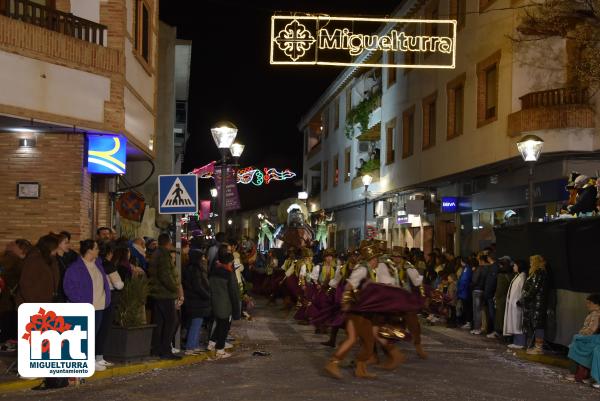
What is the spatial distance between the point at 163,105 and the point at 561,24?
1898cm

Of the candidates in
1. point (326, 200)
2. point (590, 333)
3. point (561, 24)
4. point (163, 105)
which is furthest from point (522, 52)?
point (326, 200)

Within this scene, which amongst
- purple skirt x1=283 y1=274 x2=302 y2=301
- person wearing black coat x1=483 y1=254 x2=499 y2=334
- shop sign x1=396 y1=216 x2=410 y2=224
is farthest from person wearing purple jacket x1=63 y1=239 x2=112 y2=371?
shop sign x1=396 y1=216 x2=410 y2=224

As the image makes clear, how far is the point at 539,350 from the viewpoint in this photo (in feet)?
47.2

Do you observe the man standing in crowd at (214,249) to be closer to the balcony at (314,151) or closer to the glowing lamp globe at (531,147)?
the glowing lamp globe at (531,147)

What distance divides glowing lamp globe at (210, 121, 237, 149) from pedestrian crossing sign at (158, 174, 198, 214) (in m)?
4.13

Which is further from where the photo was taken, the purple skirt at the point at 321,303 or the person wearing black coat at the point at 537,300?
the purple skirt at the point at 321,303

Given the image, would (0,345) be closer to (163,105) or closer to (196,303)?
(196,303)

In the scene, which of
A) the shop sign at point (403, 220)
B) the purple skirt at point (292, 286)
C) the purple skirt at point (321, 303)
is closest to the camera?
the purple skirt at point (321, 303)

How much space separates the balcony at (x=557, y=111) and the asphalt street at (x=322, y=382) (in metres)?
8.93

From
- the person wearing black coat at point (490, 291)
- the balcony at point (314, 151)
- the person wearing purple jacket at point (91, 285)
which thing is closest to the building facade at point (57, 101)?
the person wearing purple jacket at point (91, 285)

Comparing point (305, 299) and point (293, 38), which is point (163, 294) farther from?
point (305, 299)

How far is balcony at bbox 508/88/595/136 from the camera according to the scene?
22125 mm

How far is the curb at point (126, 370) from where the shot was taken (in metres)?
10.3

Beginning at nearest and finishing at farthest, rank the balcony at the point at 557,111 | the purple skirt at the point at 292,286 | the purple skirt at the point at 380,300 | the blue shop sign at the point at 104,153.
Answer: the purple skirt at the point at 380,300, the blue shop sign at the point at 104,153, the balcony at the point at 557,111, the purple skirt at the point at 292,286
